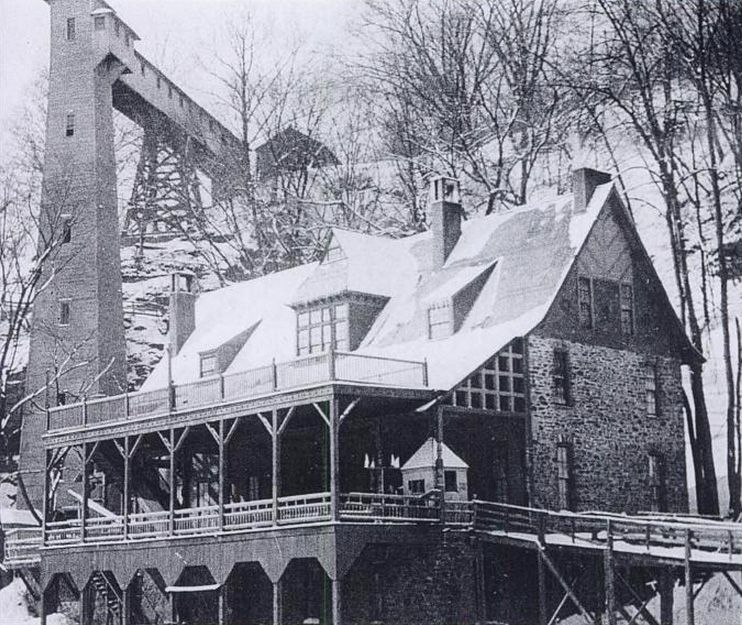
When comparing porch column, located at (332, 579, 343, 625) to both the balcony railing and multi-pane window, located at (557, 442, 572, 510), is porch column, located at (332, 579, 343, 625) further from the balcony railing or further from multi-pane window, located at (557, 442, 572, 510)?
multi-pane window, located at (557, 442, 572, 510)

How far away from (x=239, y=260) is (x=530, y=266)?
23.3 metres

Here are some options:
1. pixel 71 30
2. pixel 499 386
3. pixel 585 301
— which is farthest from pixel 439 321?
pixel 71 30

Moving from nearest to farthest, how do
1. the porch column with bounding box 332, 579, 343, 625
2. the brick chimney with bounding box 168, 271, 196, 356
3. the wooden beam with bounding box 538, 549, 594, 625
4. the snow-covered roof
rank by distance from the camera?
the porch column with bounding box 332, 579, 343, 625
the wooden beam with bounding box 538, 549, 594, 625
the snow-covered roof
the brick chimney with bounding box 168, 271, 196, 356

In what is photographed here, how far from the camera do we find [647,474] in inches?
1164

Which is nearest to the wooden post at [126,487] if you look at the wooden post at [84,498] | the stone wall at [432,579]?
the wooden post at [84,498]

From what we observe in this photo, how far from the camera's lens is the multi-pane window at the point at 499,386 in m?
26.0

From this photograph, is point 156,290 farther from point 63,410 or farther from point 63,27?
point 63,410

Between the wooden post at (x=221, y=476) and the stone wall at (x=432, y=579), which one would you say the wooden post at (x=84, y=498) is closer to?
the wooden post at (x=221, y=476)

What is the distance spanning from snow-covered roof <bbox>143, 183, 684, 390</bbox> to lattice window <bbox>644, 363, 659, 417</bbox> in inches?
162

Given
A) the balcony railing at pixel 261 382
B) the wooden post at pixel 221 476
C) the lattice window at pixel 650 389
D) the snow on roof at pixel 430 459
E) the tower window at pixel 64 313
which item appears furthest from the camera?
the tower window at pixel 64 313

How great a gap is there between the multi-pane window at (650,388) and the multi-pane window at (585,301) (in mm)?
2443

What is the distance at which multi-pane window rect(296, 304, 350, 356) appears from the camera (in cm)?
3111

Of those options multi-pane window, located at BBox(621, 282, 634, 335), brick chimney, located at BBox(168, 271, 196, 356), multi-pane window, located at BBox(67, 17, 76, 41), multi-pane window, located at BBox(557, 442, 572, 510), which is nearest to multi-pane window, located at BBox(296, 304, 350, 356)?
Answer: multi-pane window, located at BBox(557, 442, 572, 510)

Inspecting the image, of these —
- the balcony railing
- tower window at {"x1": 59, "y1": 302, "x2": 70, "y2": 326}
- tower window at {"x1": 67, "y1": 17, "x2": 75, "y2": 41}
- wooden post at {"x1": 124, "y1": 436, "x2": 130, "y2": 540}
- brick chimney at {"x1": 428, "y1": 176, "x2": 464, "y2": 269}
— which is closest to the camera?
the balcony railing
